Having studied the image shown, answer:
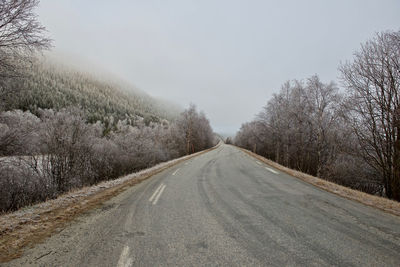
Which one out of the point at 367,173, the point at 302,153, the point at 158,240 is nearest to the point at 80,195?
the point at 158,240

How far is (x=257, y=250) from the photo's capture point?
8.48ft

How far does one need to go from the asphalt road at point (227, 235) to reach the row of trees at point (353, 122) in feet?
20.5

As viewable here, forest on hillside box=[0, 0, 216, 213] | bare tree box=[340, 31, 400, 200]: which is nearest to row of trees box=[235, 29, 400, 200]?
bare tree box=[340, 31, 400, 200]

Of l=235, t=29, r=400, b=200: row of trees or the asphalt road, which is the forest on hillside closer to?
the asphalt road

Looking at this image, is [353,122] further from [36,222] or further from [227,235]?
[36,222]

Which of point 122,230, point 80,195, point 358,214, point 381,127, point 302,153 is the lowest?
point 80,195

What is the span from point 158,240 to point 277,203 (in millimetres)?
3410

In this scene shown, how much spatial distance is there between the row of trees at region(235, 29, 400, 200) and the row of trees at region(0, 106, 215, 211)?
15948 mm

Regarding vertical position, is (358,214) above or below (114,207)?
above

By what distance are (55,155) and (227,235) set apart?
14.9 metres

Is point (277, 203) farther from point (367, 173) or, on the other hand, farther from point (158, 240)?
point (367, 173)

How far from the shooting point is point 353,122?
9305 millimetres

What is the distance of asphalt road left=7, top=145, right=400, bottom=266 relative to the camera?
2.41 metres

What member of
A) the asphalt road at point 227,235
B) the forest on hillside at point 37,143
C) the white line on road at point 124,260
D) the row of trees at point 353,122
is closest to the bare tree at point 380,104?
the row of trees at point 353,122
